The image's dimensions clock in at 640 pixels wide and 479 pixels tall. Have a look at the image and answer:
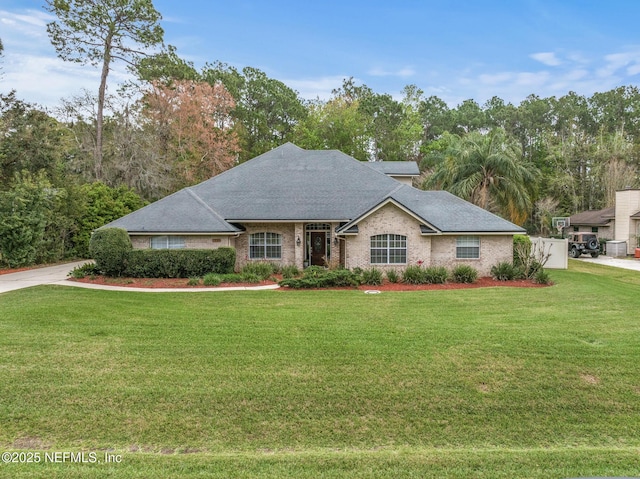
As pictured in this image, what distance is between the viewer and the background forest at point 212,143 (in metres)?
22.0

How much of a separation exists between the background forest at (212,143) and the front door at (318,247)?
11.9m

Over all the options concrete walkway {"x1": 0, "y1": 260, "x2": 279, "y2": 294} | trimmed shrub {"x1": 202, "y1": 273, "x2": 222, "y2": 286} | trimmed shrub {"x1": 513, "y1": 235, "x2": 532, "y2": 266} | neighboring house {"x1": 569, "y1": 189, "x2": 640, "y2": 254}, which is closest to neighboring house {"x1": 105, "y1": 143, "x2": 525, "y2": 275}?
trimmed shrub {"x1": 513, "y1": 235, "x2": 532, "y2": 266}

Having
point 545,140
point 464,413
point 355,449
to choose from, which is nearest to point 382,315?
point 464,413

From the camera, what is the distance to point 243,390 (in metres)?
6.69

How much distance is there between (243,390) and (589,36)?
26.6 m

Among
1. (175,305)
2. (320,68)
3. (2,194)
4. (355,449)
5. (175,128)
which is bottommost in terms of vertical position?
(355,449)

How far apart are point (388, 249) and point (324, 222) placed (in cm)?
361

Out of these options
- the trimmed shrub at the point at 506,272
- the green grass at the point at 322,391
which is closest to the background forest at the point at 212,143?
the trimmed shrub at the point at 506,272

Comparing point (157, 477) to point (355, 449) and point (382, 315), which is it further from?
point (382, 315)

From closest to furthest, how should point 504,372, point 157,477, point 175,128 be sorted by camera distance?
point 157,477
point 504,372
point 175,128

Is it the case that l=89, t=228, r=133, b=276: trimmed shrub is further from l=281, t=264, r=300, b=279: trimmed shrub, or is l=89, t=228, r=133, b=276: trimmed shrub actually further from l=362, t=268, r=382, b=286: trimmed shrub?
l=362, t=268, r=382, b=286: trimmed shrub

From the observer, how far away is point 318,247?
20172mm

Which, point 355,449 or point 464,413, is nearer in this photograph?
point 355,449

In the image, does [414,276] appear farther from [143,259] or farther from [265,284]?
[143,259]
